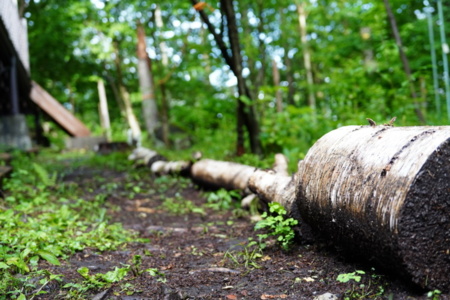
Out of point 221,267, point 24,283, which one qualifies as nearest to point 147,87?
point 221,267

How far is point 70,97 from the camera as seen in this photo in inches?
1051

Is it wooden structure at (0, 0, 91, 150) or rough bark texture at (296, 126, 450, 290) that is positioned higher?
wooden structure at (0, 0, 91, 150)

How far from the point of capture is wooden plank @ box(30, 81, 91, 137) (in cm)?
1517

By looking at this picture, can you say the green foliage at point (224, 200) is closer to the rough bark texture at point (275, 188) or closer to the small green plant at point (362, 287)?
the rough bark texture at point (275, 188)

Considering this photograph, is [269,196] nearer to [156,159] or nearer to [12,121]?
[156,159]

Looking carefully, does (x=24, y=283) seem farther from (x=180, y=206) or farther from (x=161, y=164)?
(x=161, y=164)

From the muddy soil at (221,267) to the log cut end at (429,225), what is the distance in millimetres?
119

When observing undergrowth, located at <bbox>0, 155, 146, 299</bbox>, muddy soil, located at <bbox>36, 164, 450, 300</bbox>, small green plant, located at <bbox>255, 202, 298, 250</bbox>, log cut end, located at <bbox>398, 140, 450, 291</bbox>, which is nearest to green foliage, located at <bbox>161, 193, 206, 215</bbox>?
muddy soil, located at <bbox>36, 164, 450, 300</bbox>

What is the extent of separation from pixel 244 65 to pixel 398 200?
323 inches

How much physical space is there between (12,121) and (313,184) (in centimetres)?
993

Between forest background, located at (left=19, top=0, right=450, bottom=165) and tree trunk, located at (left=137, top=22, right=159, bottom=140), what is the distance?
1.9 inches

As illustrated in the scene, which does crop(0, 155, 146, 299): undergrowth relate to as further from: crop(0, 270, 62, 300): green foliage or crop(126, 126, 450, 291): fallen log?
crop(126, 126, 450, 291): fallen log

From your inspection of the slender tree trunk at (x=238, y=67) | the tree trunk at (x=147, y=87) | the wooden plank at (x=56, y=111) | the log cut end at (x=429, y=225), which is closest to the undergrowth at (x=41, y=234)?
the log cut end at (x=429, y=225)

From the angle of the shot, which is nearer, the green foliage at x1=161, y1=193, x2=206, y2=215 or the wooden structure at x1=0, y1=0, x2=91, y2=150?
the green foliage at x1=161, y1=193, x2=206, y2=215
